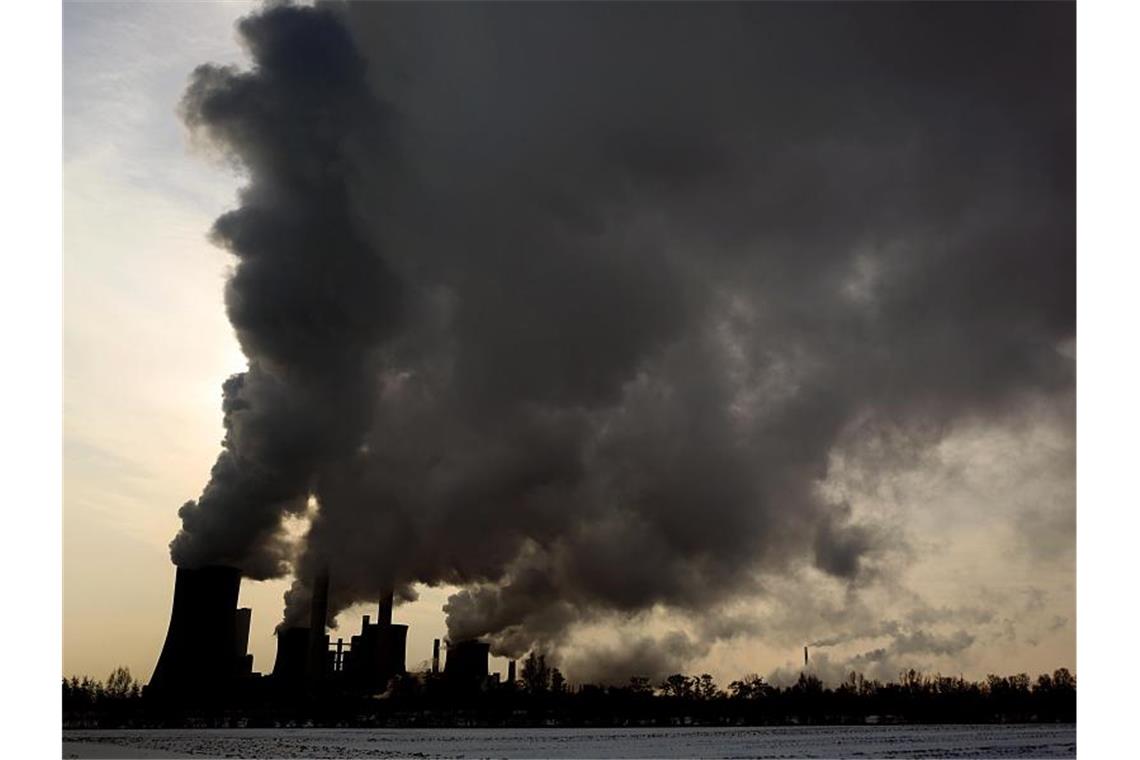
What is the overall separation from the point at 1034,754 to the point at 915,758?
5.16 meters

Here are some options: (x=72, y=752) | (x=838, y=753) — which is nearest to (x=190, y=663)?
(x=72, y=752)

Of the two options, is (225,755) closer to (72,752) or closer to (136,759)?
(136,759)

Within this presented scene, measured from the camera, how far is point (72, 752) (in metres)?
58.8

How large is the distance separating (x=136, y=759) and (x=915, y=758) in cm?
3227

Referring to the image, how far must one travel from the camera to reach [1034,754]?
45.7 metres
